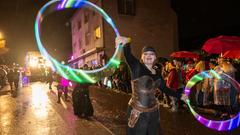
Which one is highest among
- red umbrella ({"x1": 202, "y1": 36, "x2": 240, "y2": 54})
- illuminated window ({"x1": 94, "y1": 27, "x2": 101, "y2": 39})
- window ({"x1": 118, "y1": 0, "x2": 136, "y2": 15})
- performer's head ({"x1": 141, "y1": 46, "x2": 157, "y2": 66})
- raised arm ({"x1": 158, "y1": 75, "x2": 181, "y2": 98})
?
window ({"x1": 118, "y1": 0, "x2": 136, "y2": 15})

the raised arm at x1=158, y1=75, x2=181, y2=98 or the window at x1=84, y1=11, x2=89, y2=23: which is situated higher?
the window at x1=84, y1=11, x2=89, y2=23

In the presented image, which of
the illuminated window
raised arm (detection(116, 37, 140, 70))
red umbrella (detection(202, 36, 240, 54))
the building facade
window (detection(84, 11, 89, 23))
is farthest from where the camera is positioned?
window (detection(84, 11, 89, 23))

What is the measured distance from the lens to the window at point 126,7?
1133 inches

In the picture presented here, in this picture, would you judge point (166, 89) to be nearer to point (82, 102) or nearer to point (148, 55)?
point (148, 55)

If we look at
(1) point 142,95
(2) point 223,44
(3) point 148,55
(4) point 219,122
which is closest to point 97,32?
(2) point 223,44

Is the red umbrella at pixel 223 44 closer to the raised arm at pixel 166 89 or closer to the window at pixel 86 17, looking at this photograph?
the raised arm at pixel 166 89

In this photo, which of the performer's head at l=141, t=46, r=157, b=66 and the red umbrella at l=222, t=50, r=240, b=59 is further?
the red umbrella at l=222, t=50, r=240, b=59

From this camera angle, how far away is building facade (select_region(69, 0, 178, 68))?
93.9ft

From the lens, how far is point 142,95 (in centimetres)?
448

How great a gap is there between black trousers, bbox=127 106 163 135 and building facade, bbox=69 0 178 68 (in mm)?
22592

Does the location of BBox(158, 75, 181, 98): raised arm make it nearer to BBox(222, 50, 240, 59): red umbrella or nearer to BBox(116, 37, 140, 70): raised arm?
BBox(116, 37, 140, 70): raised arm

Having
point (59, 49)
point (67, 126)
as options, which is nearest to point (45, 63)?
point (59, 49)

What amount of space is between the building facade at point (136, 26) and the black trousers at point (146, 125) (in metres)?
22.6

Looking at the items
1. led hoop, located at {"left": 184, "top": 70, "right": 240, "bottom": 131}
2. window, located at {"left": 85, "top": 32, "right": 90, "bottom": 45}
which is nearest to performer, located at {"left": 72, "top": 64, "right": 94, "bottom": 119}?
led hoop, located at {"left": 184, "top": 70, "right": 240, "bottom": 131}
